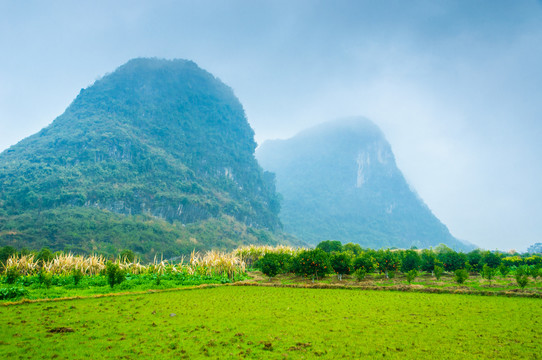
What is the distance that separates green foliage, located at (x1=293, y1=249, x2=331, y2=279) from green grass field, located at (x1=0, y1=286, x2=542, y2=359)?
8.06 metres

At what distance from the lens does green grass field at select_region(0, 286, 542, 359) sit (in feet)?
20.9

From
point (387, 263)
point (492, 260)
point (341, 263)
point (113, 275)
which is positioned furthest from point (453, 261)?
point (113, 275)

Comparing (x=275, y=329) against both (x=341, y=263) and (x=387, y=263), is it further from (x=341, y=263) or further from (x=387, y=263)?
(x=387, y=263)

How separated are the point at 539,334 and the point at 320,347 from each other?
5.90 m

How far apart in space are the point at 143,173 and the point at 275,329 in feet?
265

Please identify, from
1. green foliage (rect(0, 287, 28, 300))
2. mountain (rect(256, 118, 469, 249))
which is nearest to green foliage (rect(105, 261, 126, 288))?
green foliage (rect(0, 287, 28, 300))

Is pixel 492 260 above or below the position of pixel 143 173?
below

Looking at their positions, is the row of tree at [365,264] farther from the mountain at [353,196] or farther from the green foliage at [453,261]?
the mountain at [353,196]

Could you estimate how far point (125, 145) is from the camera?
8444 cm

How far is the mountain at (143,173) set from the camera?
52750mm

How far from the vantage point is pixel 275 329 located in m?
8.10

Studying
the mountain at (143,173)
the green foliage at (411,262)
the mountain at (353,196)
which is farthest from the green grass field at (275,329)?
the mountain at (353,196)

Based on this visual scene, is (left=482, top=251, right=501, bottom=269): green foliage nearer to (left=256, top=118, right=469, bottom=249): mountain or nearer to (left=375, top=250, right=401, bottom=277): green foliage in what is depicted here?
(left=375, top=250, right=401, bottom=277): green foliage

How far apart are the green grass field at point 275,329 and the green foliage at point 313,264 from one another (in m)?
8.06
